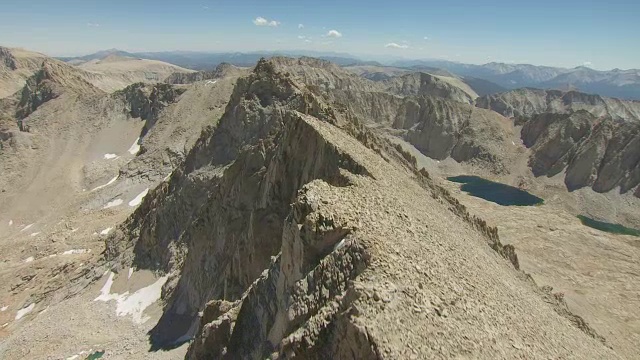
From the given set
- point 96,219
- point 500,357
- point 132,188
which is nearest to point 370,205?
point 500,357

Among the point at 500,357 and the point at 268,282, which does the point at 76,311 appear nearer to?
the point at 268,282

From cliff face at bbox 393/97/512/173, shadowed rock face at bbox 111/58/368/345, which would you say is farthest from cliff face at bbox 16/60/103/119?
cliff face at bbox 393/97/512/173

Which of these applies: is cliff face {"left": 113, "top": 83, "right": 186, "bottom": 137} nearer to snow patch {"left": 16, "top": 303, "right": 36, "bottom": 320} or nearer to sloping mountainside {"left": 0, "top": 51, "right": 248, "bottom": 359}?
sloping mountainside {"left": 0, "top": 51, "right": 248, "bottom": 359}

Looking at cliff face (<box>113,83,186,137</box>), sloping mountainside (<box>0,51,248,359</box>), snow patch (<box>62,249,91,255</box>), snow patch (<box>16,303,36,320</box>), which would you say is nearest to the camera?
sloping mountainside (<box>0,51,248,359</box>)

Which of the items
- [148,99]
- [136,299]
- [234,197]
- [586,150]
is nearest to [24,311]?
[136,299]

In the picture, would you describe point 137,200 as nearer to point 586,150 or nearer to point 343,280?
point 343,280
